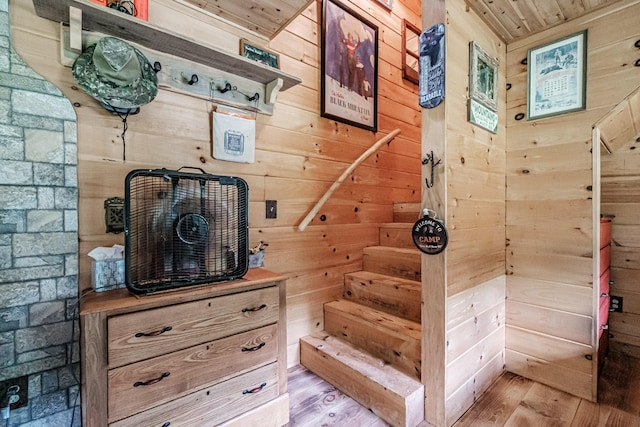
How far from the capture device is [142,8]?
1.42 metres

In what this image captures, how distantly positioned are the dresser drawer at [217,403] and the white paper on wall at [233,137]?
1.14 meters

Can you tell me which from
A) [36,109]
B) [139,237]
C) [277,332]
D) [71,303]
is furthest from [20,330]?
[277,332]

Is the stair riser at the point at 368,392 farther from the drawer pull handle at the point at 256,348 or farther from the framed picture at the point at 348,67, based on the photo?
the framed picture at the point at 348,67

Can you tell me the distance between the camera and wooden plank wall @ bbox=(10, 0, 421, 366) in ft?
4.38

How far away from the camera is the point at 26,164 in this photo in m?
1.19

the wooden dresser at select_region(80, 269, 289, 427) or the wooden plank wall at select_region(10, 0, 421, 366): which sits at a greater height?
the wooden plank wall at select_region(10, 0, 421, 366)

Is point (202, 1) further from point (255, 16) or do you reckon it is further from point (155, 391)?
point (155, 391)

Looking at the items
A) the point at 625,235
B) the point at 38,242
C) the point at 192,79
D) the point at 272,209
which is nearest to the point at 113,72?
the point at 192,79

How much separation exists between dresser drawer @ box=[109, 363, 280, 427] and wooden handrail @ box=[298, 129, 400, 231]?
0.92 m

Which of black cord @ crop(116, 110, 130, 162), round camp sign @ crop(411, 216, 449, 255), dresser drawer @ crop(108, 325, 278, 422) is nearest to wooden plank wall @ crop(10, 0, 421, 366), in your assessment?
black cord @ crop(116, 110, 130, 162)

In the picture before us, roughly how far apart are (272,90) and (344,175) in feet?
2.59

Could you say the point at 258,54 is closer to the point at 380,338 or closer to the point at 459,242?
the point at 459,242

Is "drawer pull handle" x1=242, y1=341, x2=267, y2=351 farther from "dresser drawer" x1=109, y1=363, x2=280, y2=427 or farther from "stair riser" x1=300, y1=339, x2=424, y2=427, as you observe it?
"stair riser" x1=300, y1=339, x2=424, y2=427

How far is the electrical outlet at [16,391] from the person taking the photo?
116 cm
